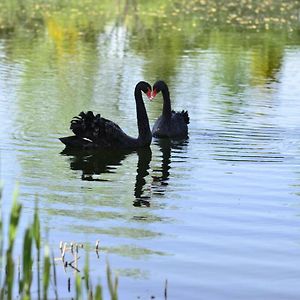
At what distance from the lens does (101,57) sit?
18.2m

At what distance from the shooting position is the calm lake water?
216 inches

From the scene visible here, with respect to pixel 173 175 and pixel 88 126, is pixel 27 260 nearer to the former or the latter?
pixel 173 175

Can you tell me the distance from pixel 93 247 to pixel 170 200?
1770 mm

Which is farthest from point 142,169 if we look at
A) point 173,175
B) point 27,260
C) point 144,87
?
point 27,260

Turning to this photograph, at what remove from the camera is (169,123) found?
10820 mm

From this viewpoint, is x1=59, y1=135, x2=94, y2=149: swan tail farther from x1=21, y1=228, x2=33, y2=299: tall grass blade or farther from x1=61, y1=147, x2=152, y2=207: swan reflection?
x1=21, y1=228, x2=33, y2=299: tall grass blade

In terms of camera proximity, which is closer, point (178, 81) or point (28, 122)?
point (28, 122)

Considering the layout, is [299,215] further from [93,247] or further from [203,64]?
[203,64]

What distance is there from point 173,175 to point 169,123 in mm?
2272

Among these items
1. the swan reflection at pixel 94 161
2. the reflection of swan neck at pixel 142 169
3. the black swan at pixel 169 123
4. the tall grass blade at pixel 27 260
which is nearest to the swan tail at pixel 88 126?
the swan reflection at pixel 94 161

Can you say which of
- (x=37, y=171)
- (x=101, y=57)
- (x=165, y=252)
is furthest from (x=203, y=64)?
(x=165, y=252)

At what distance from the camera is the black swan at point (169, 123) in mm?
10626

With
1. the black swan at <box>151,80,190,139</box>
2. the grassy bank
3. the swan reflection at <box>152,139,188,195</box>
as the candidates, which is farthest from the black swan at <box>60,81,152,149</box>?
the grassy bank

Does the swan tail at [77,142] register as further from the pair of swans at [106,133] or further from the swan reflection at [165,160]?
the swan reflection at [165,160]
